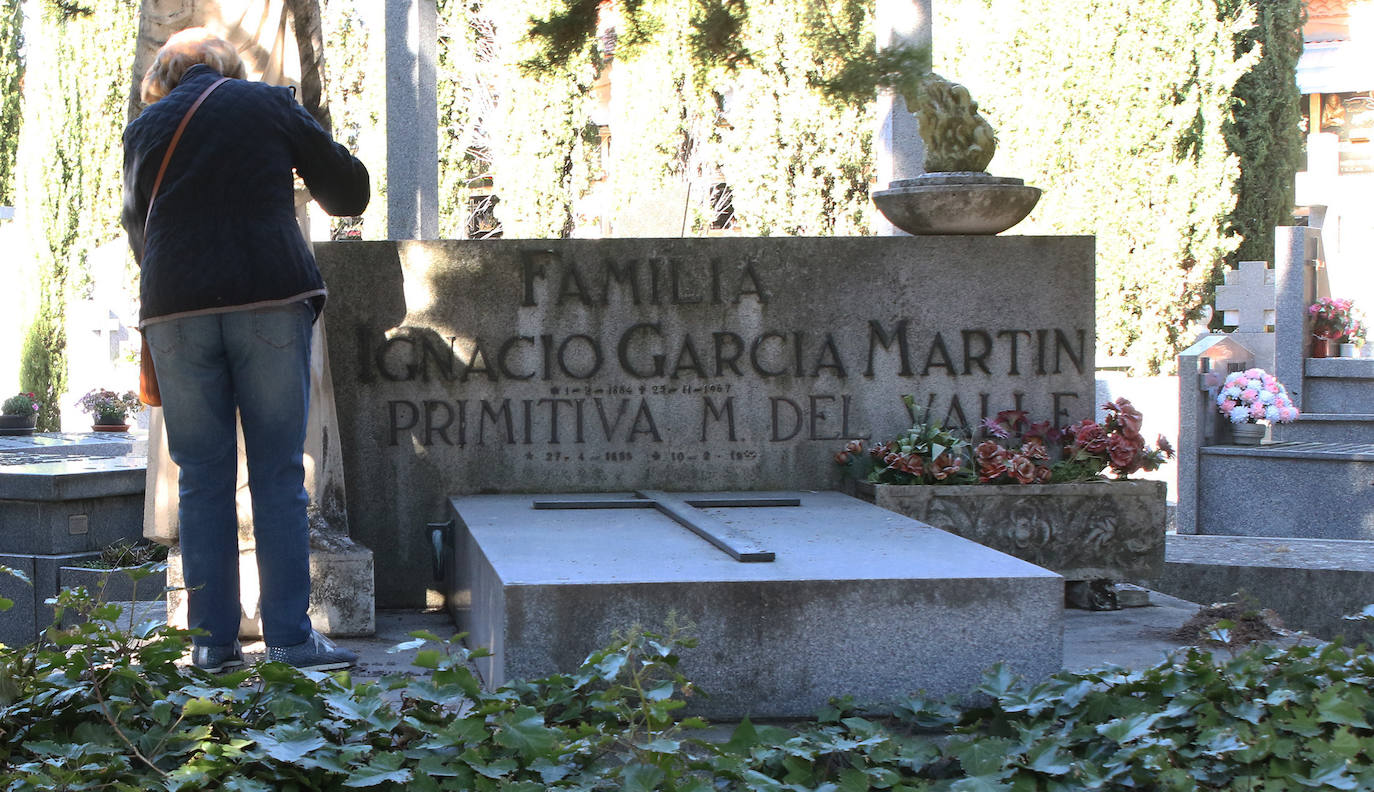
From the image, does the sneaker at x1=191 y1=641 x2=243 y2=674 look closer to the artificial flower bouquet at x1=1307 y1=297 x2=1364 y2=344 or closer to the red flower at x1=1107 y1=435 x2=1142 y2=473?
the red flower at x1=1107 y1=435 x2=1142 y2=473

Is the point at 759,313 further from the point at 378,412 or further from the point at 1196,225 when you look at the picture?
the point at 1196,225

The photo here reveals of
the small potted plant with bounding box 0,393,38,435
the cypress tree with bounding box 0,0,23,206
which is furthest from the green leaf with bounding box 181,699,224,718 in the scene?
the cypress tree with bounding box 0,0,23,206

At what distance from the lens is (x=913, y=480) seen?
17.8ft

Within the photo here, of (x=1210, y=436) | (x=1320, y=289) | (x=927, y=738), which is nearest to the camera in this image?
(x=927, y=738)

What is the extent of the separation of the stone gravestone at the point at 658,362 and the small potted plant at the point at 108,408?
8.24 m

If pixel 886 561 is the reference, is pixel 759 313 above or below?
above

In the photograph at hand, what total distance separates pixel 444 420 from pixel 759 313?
4.38 feet

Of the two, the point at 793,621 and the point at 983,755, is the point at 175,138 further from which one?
the point at 983,755

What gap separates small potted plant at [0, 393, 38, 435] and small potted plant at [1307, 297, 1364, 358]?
40.2ft

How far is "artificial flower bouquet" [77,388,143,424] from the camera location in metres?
13.0

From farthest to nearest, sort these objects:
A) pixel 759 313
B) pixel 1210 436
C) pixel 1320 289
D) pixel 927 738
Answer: pixel 1320 289, pixel 1210 436, pixel 759 313, pixel 927 738

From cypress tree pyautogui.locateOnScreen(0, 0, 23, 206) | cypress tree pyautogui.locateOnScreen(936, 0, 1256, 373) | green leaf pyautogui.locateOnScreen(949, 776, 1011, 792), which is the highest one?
cypress tree pyautogui.locateOnScreen(0, 0, 23, 206)

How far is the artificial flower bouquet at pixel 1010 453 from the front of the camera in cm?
540

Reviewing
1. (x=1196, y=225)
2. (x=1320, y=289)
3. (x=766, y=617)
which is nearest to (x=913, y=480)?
(x=766, y=617)
